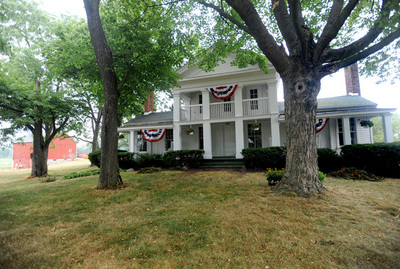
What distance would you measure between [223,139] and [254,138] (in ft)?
7.36

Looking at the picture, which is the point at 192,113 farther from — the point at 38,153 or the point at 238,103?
the point at 38,153

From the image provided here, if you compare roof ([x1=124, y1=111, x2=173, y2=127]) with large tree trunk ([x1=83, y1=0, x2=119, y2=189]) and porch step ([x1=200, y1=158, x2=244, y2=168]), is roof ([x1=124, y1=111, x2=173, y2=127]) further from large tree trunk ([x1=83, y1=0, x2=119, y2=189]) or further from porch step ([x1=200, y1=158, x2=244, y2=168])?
large tree trunk ([x1=83, y1=0, x2=119, y2=189])

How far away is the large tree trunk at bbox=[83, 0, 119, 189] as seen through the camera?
24.1ft

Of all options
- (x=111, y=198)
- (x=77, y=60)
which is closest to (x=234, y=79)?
(x=77, y=60)

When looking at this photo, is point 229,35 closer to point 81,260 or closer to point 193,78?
point 193,78

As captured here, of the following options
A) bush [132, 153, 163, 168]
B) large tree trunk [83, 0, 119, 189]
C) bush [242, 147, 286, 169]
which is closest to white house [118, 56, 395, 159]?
bush [132, 153, 163, 168]

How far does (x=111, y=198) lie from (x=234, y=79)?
1044 centimetres

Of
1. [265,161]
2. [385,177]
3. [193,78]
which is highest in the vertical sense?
[193,78]

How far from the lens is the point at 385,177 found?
878cm

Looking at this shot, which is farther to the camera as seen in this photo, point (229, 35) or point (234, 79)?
point (234, 79)

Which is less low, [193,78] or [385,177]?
[193,78]

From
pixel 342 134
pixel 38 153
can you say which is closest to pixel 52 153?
pixel 38 153

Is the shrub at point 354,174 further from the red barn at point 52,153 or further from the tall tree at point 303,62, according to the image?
the red barn at point 52,153

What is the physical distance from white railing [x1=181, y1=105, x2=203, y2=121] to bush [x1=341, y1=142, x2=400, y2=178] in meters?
9.25
